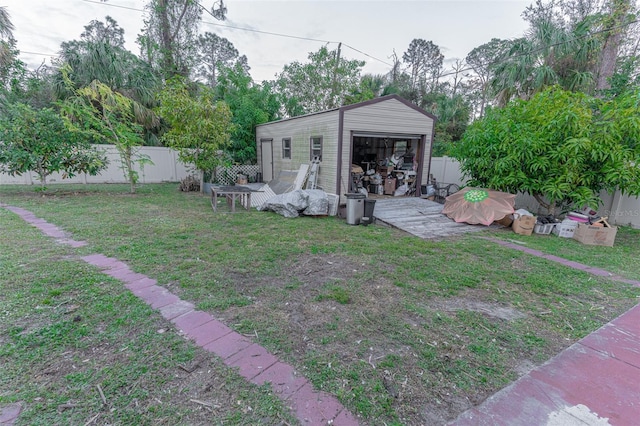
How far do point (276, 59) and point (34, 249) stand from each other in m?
17.1

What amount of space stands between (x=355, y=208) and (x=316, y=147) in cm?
325

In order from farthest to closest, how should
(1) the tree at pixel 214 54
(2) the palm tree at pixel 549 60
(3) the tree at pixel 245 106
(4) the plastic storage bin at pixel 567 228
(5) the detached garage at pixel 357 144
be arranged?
(1) the tree at pixel 214 54, (3) the tree at pixel 245 106, (2) the palm tree at pixel 549 60, (5) the detached garage at pixel 357 144, (4) the plastic storage bin at pixel 567 228

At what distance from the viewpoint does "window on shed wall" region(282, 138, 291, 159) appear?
10.6 m

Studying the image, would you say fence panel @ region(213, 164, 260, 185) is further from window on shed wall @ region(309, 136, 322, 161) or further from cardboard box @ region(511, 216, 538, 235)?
cardboard box @ region(511, 216, 538, 235)

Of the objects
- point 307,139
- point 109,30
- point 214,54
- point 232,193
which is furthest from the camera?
point 214,54

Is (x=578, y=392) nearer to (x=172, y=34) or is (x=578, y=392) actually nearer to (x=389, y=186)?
(x=389, y=186)

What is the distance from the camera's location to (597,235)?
17.5 feet

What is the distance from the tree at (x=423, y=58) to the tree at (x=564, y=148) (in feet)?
67.7

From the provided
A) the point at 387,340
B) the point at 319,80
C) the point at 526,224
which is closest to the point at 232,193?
the point at 387,340

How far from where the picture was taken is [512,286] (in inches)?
136

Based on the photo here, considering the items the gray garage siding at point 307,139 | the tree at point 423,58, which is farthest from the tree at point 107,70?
the tree at point 423,58

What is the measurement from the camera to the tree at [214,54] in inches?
885

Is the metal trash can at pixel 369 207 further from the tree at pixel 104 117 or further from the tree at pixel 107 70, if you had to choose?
the tree at pixel 107 70

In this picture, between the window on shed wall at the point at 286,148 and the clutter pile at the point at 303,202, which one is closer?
the clutter pile at the point at 303,202
